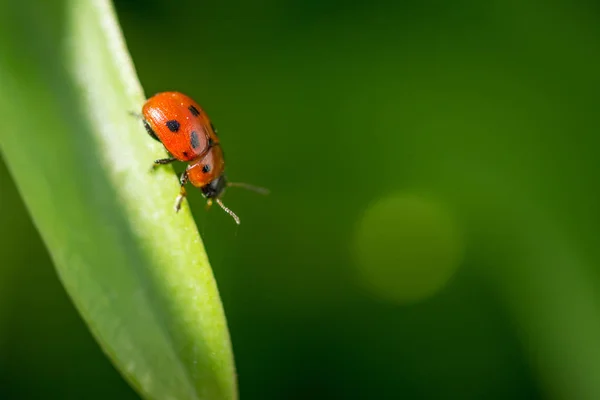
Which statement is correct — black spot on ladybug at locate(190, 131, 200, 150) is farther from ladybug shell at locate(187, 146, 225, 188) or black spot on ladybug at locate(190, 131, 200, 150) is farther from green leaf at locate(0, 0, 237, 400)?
green leaf at locate(0, 0, 237, 400)

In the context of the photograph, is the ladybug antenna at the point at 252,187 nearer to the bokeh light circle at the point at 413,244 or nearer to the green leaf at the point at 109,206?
the bokeh light circle at the point at 413,244

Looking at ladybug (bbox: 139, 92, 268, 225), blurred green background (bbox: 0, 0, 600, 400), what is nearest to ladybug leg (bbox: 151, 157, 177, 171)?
ladybug (bbox: 139, 92, 268, 225)

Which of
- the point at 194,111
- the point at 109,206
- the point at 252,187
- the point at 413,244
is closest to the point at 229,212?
the point at 252,187

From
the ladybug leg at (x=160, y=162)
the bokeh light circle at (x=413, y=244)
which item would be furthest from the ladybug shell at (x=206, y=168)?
the ladybug leg at (x=160, y=162)

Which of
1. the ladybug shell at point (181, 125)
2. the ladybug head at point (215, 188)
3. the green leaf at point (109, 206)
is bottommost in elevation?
the green leaf at point (109, 206)

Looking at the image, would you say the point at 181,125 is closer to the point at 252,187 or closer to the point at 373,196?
the point at 252,187

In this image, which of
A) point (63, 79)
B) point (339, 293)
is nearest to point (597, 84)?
point (339, 293)

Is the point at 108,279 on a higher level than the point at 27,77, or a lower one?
lower

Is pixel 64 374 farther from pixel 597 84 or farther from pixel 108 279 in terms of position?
pixel 597 84
